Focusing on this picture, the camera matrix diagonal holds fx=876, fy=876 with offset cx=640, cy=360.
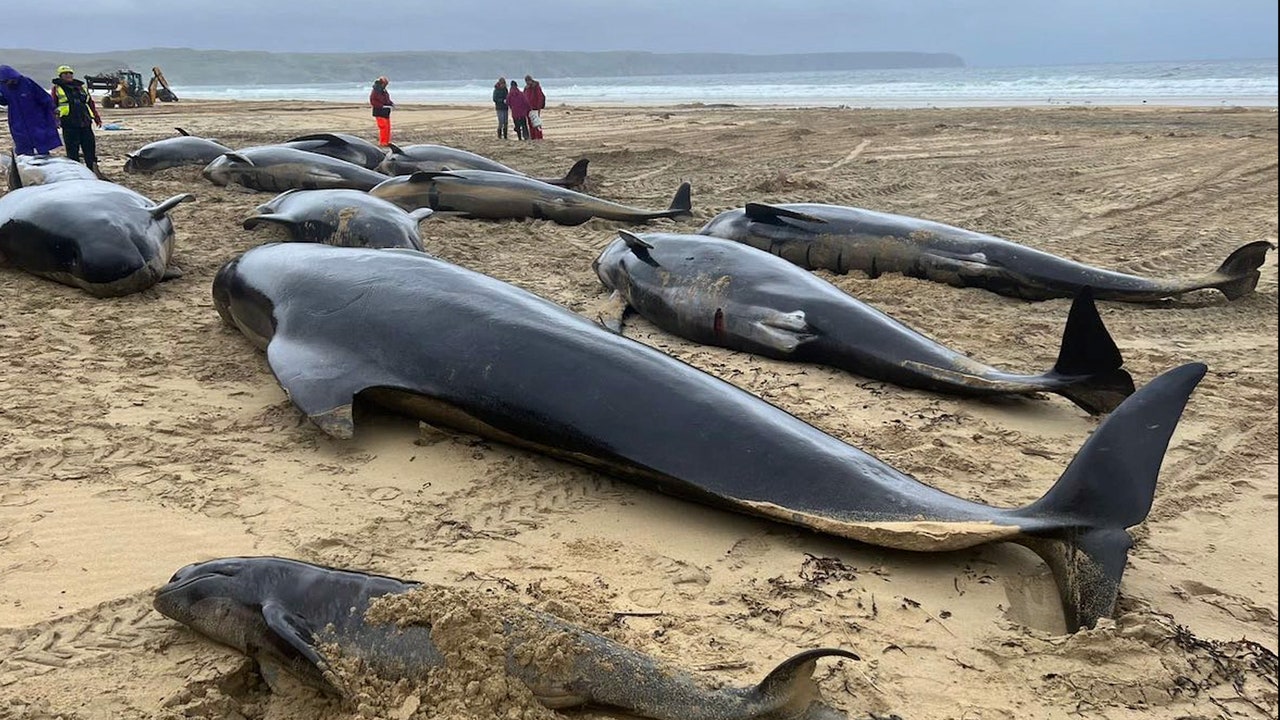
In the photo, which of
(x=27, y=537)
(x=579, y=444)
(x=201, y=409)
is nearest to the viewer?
(x=27, y=537)

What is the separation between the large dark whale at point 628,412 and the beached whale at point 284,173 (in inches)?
276

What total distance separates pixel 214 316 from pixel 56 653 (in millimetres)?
4149

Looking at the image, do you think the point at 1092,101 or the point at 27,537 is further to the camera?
the point at 1092,101

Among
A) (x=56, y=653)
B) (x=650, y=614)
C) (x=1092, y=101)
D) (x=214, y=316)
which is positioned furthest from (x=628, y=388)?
(x=1092, y=101)

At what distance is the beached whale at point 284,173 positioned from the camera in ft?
40.0

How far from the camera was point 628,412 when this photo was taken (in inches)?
162

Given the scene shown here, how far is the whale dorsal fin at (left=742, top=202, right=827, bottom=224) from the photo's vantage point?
845 cm

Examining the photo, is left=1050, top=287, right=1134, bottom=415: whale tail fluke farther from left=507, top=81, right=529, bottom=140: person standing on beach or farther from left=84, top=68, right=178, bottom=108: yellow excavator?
left=84, top=68, right=178, bottom=108: yellow excavator

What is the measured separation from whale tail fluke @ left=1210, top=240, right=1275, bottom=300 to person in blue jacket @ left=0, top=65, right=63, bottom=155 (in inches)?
601

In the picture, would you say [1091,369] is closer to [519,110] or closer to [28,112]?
[28,112]

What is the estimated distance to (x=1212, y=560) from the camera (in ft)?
11.9

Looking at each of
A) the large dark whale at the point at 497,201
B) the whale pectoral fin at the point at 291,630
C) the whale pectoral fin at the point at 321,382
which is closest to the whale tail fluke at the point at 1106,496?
the whale pectoral fin at the point at 291,630

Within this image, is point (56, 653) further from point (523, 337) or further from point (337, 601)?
point (523, 337)

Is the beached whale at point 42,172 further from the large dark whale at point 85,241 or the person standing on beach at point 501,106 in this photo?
the person standing on beach at point 501,106
